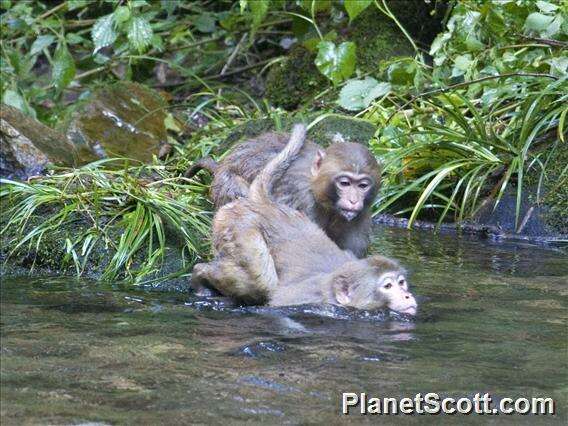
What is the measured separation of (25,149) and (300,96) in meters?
4.58

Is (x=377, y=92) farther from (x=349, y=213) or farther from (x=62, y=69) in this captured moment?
(x=349, y=213)

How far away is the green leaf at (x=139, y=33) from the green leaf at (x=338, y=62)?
196 cm

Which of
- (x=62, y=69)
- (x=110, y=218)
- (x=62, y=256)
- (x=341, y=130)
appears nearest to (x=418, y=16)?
(x=341, y=130)

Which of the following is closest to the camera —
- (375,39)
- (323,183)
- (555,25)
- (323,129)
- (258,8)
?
(323,183)

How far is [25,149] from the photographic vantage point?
1060cm

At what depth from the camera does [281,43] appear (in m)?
A: 15.6

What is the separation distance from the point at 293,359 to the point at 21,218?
344 cm

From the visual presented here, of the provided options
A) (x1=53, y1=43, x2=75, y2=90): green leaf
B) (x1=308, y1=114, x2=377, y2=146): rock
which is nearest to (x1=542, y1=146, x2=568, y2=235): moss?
(x1=308, y1=114, x2=377, y2=146): rock

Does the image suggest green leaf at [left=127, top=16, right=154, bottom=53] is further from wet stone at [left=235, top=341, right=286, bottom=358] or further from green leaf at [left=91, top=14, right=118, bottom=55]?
wet stone at [left=235, top=341, right=286, bottom=358]

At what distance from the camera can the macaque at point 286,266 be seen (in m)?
7.25

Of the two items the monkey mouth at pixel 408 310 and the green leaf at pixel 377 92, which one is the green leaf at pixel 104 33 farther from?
the monkey mouth at pixel 408 310

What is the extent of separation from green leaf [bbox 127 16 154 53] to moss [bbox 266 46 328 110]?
2.45 m

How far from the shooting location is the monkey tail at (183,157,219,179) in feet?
30.7

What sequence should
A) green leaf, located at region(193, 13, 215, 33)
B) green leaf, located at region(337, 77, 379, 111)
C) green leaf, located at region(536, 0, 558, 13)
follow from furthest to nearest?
green leaf, located at region(193, 13, 215, 33) < green leaf, located at region(337, 77, 379, 111) < green leaf, located at region(536, 0, 558, 13)
